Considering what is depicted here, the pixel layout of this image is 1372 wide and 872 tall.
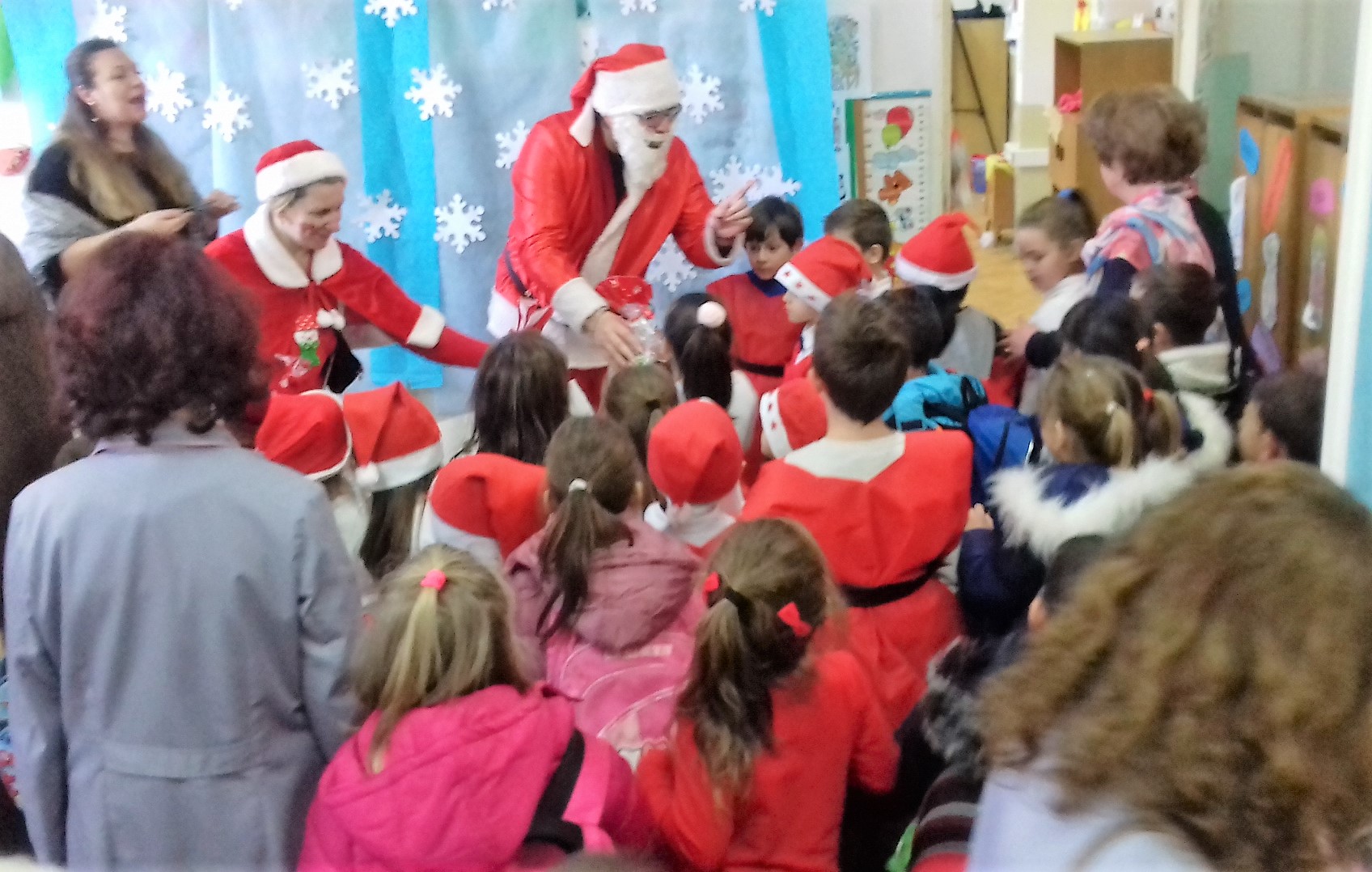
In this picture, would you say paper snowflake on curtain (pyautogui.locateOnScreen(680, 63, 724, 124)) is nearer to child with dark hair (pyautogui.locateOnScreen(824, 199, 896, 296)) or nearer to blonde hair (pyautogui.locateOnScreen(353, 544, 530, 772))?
child with dark hair (pyautogui.locateOnScreen(824, 199, 896, 296))

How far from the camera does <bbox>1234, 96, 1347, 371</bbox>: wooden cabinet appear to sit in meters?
3.32

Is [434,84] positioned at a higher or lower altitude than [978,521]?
higher

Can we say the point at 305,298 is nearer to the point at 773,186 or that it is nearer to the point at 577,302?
the point at 577,302

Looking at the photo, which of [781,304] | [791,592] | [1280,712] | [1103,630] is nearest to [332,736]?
[791,592]

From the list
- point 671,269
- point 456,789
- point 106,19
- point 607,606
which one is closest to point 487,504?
point 607,606

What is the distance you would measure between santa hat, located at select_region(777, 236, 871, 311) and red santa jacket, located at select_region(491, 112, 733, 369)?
1.52 feet

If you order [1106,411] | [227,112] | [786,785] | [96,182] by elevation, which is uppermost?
[227,112]

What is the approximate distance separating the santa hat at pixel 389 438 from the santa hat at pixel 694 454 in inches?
20.2

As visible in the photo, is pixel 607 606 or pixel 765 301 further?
pixel 765 301

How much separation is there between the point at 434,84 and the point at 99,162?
1.09 meters

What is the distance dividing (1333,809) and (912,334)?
1.73 m

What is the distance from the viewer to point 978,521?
1937mm

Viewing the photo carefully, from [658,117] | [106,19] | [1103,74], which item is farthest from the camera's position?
[1103,74]

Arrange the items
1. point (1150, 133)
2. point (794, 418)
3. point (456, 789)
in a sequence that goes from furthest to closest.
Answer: point (1150, 133)
point (794, 418)
point (456, 789)
